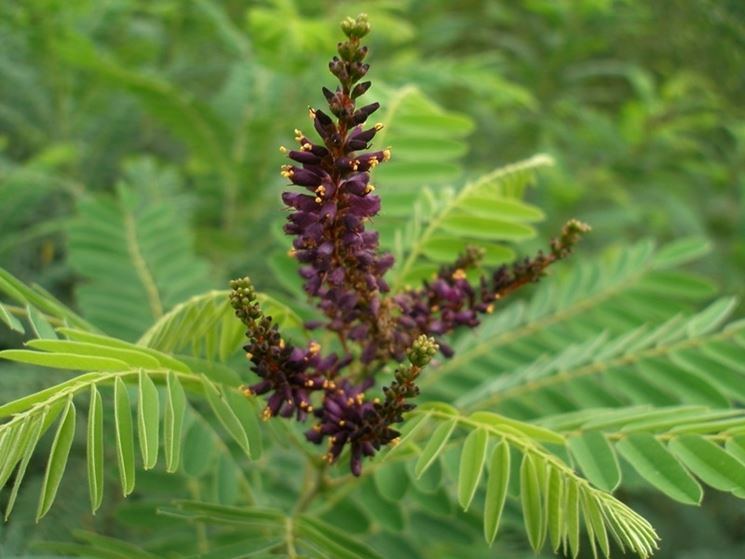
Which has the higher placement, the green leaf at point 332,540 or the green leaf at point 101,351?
the green leaf at point 101,351

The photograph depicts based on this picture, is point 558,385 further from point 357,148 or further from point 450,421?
point 357,148

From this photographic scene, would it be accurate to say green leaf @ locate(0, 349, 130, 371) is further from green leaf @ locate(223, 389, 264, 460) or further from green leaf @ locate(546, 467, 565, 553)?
green leaf @ locate(546, 467, 565, 553)

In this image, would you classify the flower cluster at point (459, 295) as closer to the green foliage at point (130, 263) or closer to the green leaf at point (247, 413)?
the green leaf at point (247, 413)

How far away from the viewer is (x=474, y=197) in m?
1.33

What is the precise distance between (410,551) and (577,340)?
1.59ft

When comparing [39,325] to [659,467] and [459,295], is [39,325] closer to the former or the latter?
[459,295]

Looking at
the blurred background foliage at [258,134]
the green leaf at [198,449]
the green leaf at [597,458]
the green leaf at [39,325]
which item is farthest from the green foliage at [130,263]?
the green leaf at [597,458]

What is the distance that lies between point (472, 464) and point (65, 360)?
46 cm

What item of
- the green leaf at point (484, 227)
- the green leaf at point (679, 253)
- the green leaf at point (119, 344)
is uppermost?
the green leaf at point (679, 253)

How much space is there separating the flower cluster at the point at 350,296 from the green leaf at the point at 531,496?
152mm

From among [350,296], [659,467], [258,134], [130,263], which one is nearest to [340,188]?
[350,296]

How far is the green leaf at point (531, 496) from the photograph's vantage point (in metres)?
0.96

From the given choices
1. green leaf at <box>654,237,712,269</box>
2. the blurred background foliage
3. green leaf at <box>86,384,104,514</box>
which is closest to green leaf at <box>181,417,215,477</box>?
the blurred background foliage

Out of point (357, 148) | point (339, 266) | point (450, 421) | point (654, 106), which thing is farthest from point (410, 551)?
point (654, 106)
